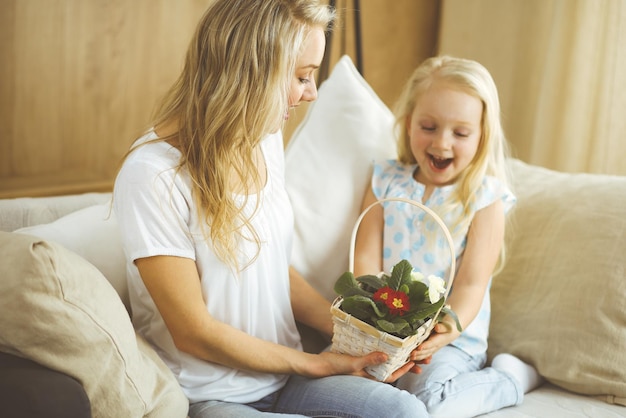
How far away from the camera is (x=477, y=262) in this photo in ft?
5.25

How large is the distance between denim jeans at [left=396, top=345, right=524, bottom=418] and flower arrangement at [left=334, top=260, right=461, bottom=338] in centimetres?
23

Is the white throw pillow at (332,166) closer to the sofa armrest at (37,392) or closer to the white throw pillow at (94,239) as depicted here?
the white throw pillow at (94,239)

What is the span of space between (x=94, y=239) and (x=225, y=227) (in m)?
0.34

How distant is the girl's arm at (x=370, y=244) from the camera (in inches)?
65.6

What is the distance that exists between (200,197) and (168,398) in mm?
351

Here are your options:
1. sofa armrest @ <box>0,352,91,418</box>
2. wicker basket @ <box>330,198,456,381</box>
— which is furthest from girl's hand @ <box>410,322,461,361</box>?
sofa armrest @ <box>0,352,91,418</box>

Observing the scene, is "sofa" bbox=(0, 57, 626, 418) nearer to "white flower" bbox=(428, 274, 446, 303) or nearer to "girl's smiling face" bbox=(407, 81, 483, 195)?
"girl's smiling face" bbox=(407, 81, 483, 195)

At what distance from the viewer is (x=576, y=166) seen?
2.42 meters

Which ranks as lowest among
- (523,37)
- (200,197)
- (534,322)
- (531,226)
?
(534,322)

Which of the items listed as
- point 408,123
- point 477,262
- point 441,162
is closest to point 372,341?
point 477,262

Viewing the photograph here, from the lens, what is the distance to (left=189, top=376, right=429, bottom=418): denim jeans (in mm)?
1273

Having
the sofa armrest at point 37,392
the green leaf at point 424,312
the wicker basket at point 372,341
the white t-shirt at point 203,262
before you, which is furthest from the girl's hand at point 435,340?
the sofa armrest at point 37,392

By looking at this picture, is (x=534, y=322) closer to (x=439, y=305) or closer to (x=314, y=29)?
(x=439, y=305)

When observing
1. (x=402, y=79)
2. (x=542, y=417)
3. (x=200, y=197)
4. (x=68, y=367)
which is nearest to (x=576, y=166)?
(x=402, y=79)
